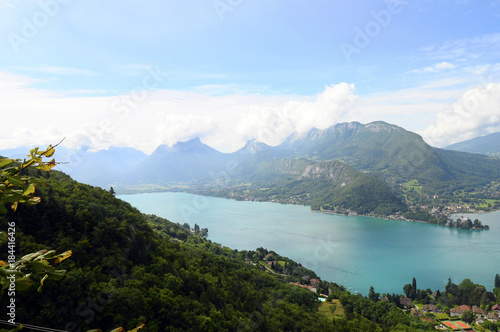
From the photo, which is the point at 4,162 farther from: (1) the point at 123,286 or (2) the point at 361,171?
(2) the point at 361,171

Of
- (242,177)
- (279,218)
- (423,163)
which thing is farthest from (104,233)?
(242,177)

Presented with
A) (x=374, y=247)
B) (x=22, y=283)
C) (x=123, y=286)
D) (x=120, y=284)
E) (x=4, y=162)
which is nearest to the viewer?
(x=22, y=283)

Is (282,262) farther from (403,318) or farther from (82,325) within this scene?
(82,325)

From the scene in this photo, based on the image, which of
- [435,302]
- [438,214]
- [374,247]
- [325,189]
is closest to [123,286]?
[435,302]

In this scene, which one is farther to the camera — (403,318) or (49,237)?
(403,318)

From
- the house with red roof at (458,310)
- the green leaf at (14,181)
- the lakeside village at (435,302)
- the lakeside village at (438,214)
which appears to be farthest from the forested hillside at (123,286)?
the lakeside village at (438,214)
